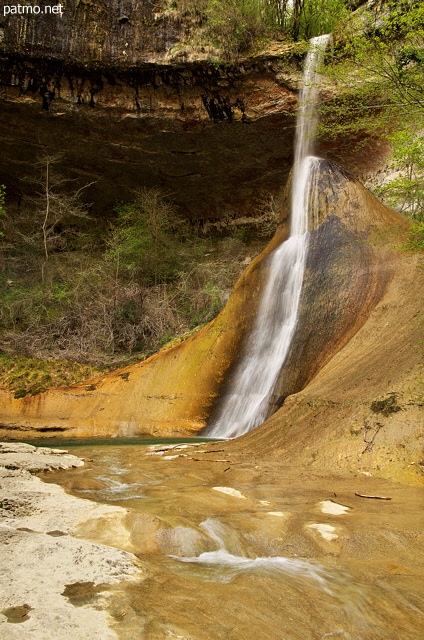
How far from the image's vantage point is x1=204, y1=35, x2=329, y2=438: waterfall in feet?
30.3

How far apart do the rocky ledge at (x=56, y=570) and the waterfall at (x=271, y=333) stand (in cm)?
659

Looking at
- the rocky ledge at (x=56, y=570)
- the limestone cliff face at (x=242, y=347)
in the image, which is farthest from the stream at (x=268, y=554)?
the limestone cliff face at (x=242, y=347)

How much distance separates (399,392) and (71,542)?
4123 mm

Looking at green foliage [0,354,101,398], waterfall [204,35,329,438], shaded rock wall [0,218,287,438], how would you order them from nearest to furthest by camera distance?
1. waterfall [204,35,329,438]
2. shaded rock wall [0,218,287,438]
3. green foliage [0,354,101,398]

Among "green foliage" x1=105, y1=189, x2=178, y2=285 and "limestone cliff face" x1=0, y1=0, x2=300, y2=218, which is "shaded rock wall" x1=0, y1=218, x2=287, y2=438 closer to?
"green foliage" x1=105, y1=189, x2=178, y2=285

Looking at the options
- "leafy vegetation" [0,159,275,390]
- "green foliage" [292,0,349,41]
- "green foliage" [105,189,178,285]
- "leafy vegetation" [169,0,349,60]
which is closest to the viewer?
"leafy vegetation" [0,159,275,390]

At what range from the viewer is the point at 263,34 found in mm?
14961

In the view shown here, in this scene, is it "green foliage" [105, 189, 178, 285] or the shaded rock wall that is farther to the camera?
"green foliage" [105, 189, 178, 285]

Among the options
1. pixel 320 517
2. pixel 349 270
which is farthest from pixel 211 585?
pixel 349 270

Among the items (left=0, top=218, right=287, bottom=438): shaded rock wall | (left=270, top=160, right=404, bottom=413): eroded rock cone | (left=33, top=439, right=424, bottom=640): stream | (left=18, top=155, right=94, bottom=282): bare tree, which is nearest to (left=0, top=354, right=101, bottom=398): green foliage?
(left=0, top=218, right=287, bottom=438): shaded rock wall

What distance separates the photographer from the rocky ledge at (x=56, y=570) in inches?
50.8

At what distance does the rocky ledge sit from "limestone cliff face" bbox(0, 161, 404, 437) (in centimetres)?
643

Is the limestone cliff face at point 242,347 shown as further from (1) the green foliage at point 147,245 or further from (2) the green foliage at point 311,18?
(2) the green foliage at point 311,18

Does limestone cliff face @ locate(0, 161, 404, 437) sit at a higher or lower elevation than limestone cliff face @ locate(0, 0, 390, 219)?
lower
